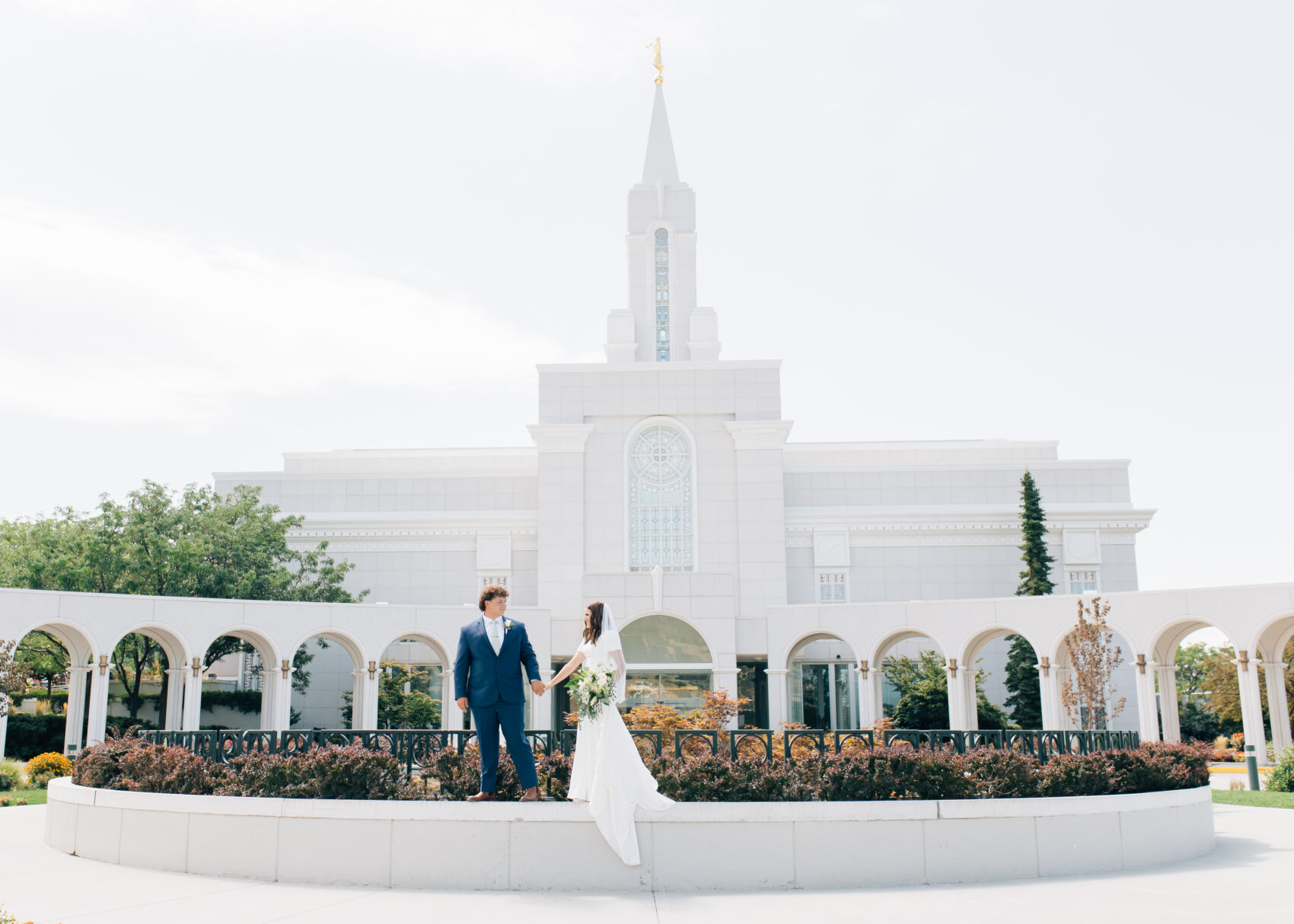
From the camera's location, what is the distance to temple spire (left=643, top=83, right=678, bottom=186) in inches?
1645

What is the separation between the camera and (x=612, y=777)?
27.0ft

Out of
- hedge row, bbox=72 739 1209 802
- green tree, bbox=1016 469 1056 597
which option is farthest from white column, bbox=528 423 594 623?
hedge row, bbox=72 739 1209 802

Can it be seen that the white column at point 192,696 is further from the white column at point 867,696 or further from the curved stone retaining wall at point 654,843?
the white column at point 867,696

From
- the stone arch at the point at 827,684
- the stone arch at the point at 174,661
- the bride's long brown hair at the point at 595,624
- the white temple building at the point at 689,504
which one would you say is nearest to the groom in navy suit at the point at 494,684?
the bride's long brown hair at the point at 595,624

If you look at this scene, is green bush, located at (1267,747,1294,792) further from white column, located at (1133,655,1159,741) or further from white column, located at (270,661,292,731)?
white column, located at (270,661,292,731)

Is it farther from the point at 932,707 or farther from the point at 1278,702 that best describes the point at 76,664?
the point at 1278,702

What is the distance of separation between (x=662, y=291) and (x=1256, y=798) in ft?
94.9

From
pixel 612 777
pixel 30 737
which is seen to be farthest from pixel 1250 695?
pixel 30 737

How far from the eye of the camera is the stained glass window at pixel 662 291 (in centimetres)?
4072

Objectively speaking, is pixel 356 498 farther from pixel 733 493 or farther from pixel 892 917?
pixel 892 917

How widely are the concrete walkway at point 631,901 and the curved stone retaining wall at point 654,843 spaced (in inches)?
7.1

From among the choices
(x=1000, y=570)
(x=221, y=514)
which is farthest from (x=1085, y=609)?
(x=221, y=514)

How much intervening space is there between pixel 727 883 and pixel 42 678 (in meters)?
35.4

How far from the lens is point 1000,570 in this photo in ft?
117
